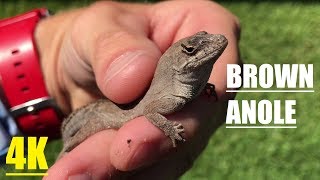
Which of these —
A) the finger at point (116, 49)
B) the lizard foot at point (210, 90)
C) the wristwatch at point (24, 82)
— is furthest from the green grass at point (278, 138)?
the lizard foot at point (210, 90)

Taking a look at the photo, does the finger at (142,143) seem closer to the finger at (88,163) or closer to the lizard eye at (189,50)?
the finger at (88,163)

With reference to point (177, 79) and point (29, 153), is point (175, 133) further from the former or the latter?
point (29, 153)

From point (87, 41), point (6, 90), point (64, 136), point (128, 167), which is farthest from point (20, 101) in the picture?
point (128, 167)

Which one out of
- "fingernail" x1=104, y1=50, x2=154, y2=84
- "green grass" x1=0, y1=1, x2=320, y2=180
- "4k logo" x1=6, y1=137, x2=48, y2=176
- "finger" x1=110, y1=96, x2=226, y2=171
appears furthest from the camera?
"green grass" x1=0, y1=1, x2=320, y2=180

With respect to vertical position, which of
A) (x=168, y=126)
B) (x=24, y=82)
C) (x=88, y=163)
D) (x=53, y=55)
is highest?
(x=53, y=55)

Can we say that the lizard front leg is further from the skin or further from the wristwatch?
the wristwatch

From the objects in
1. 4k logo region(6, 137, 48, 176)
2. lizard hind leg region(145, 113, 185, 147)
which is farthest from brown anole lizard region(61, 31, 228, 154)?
4k logo region(6, 137, 48, 176)

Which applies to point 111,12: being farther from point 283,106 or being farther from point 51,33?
point 283,106

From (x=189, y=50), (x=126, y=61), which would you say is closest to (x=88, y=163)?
(x=126, y=61)
